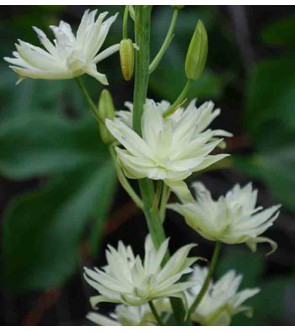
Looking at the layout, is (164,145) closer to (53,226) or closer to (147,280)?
(147,280)

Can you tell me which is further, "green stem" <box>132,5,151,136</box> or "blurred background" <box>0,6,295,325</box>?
"blurred background" <box>0,6,295,325</box>

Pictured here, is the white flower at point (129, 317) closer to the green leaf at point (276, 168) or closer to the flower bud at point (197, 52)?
the flower bud at point (197, 52)

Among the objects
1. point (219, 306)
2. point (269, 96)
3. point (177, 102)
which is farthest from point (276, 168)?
point (177, 102)

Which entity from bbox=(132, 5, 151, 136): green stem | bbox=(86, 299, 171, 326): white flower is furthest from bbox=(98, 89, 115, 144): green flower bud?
bbox=(86, 299, 171, 326): white flower

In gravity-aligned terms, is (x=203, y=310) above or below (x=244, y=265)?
above

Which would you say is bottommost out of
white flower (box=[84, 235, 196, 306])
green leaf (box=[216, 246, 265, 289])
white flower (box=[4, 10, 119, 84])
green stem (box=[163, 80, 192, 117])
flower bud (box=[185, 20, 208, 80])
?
green leaf (box=[216, 246, 265, 289])

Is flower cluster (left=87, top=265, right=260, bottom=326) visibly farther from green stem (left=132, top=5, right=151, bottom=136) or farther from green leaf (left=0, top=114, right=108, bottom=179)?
green leaf (left=0, top=114, right=108, bottom=179)
